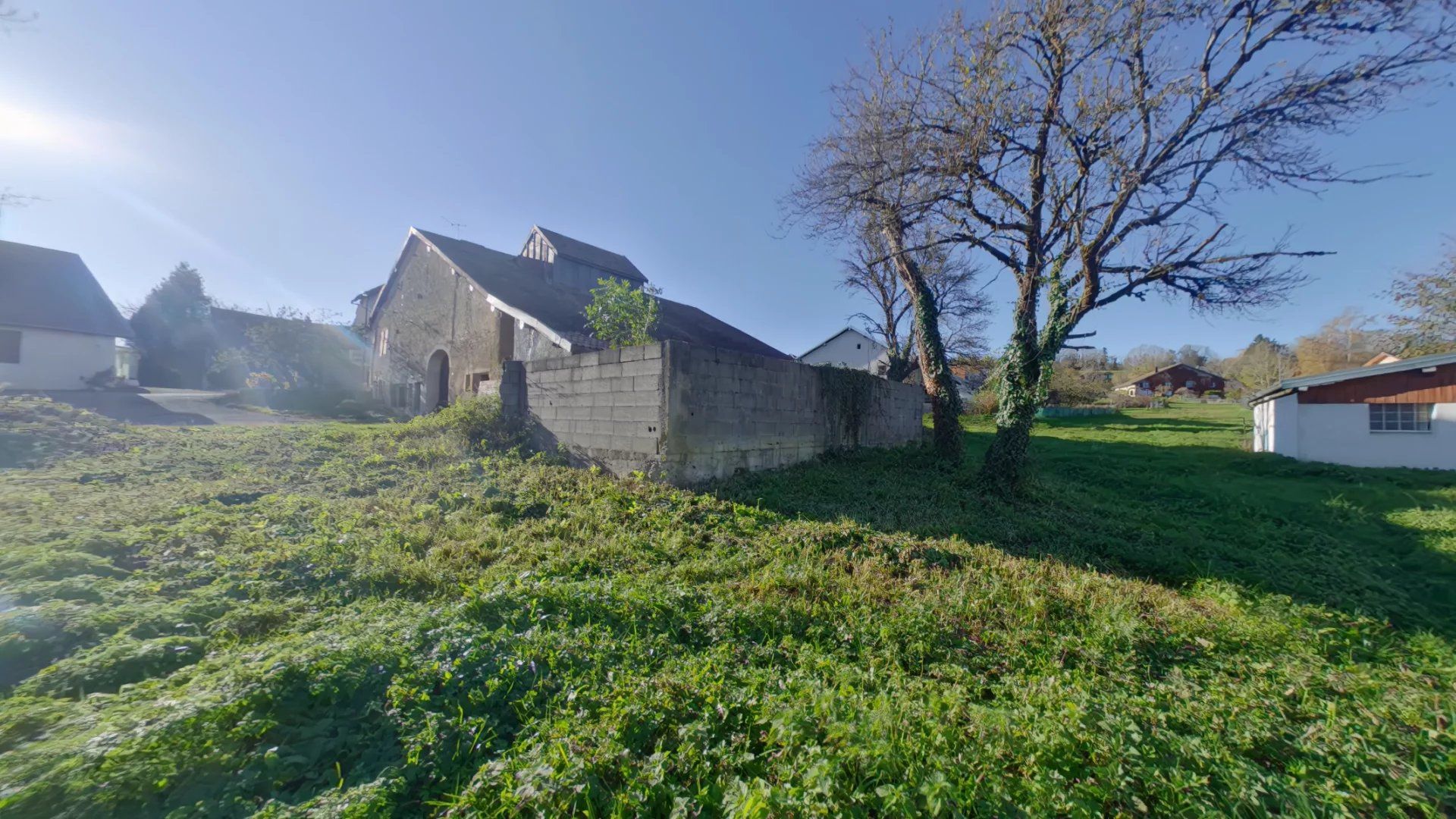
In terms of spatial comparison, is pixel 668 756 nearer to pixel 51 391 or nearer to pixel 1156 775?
pixel 1156 775

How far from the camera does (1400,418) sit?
43.1 feet

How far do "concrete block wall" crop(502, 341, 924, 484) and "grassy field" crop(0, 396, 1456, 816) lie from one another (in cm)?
86

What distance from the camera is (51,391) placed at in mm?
16766

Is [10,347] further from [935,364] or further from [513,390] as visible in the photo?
[935,364]

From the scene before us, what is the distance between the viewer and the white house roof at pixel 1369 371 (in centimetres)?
1241

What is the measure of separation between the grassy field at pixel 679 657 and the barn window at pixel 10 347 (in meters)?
18.9

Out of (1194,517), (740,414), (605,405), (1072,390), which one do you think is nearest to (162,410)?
(605,405)

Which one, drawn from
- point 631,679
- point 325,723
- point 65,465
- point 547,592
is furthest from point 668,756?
point 65,465

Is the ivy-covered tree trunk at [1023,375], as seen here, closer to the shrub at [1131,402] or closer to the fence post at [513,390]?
the fence post at [513,390]

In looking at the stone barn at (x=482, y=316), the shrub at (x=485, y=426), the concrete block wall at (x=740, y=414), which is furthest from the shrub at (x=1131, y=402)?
the shrub at (x=485, y=426)

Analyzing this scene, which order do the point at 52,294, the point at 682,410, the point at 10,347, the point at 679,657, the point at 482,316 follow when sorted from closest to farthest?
the point at 679,657 → the point at 682,410 → the point at 482,316 → the point at 10,347 → the point at 52,294

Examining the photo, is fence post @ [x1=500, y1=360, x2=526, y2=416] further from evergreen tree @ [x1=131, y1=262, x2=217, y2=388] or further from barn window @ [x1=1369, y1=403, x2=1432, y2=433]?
evergreen tree @ [x1=131, y1=262, x2=217, y2=388]

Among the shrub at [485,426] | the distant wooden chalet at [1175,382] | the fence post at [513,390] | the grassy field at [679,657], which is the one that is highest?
the distant wooden chalet at [1175,382]

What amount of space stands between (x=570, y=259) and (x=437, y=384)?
19.8ft
